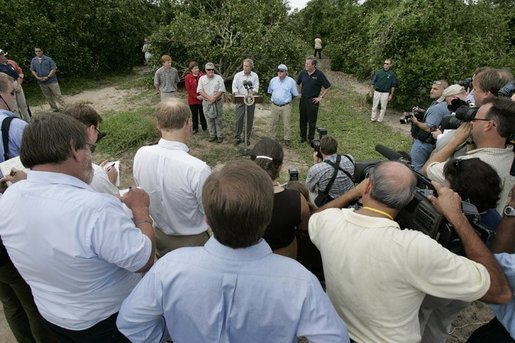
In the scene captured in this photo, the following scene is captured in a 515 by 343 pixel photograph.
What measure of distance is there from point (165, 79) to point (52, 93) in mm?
3911

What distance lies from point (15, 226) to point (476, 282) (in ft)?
7.10

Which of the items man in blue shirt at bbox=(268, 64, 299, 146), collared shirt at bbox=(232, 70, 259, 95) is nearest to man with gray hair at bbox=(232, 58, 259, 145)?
collared shirt at bbox=(232, 70, 259, 95)

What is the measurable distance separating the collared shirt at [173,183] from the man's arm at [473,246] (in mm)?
1592

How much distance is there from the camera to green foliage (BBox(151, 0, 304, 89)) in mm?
10875

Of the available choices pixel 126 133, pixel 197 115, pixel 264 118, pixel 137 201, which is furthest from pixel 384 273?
pixel 264 118

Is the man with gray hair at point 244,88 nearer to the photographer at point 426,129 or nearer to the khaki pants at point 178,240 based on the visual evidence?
the photographer at point 426,129

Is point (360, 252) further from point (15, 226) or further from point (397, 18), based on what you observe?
point (397, 18)

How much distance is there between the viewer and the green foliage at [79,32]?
11242mm

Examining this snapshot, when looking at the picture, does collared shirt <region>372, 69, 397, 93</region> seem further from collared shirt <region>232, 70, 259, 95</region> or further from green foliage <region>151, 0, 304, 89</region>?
collared shirt <region>232, 70, 259, 95</region>

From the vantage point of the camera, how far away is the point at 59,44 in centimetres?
1246

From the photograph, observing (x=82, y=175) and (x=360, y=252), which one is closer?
(x=360, y=252)

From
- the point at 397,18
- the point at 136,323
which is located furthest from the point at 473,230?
the point at 397,18

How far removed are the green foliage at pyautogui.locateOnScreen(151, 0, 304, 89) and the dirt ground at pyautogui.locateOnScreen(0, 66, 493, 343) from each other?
1.85 meters

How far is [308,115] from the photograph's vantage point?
754 centimetres
